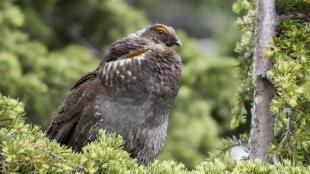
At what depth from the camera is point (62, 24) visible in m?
9.48

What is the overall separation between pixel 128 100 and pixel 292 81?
1.22 meters

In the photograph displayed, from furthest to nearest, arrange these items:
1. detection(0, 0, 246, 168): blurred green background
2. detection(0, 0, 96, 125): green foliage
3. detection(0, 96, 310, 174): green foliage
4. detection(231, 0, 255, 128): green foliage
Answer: detection(0, 0, 246, 168): blurred green background, detection(0, 0, 96, 125): green foliage, detection(231, 0, 255, 128): green foliage, detection(0, 96, 310, 174): green foliage

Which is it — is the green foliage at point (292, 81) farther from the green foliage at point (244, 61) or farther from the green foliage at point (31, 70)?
the green foliage at point (31, 70)

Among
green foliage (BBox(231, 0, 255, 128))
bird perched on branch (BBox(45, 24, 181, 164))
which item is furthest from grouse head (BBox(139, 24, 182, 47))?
green foliage (BBox(231, 0, 255, 128))

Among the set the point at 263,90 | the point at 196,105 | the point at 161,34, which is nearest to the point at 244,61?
the point at 263,90

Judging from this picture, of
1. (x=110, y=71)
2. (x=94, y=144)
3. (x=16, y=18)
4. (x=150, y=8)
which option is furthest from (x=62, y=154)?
(x=150, y=8)

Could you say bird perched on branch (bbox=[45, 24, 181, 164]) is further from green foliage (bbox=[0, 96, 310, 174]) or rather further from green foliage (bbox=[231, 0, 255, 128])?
green foliage (bbox=[0, 96, 310, 174])

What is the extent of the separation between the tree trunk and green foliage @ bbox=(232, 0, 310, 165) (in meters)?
0.04

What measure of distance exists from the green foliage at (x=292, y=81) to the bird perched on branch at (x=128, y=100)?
0.78 m

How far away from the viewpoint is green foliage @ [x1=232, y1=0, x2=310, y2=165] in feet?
11.0

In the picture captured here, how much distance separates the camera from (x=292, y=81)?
132 inches

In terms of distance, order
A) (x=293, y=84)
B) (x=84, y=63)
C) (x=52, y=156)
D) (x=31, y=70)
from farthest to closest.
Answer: (x=84, y=63) < (x=31, y=70) < (x=293, y=84) < (x=52, y=156)

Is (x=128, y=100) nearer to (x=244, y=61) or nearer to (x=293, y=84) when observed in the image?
(x=244, y=61)

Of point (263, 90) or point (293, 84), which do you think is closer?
point (293, 84)
